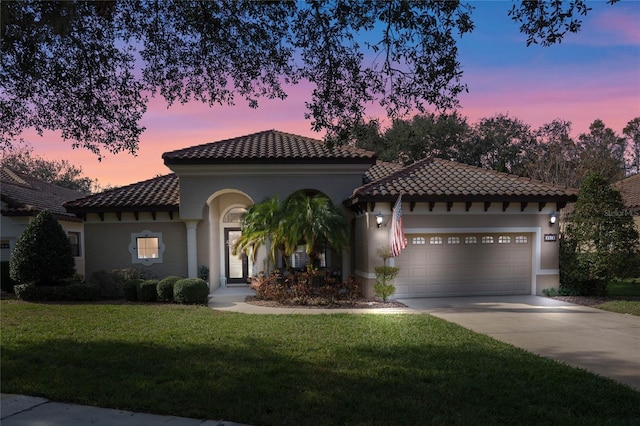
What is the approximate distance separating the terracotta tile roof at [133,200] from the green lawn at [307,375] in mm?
6408

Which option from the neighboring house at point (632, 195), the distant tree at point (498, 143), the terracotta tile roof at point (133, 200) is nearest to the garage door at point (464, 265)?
the terracotta tile roof at point (133, 200)

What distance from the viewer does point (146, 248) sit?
1603cm

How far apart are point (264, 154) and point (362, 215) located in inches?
151

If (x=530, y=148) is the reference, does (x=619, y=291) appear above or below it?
below

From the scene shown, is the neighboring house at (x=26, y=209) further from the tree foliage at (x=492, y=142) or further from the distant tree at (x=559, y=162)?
the distant tree at (x=559, y=162)

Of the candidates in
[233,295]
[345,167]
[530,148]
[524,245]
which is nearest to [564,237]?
[524,245]

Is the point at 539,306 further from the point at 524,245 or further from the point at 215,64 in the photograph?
the point at 215,64

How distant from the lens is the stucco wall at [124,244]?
15.9 metres

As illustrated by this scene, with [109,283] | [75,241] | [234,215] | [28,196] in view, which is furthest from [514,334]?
[28,196]

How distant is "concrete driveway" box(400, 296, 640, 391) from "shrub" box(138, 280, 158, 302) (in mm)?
7420

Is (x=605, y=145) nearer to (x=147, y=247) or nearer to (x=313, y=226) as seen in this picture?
(x=313, y=226)

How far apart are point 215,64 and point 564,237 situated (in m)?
12.5

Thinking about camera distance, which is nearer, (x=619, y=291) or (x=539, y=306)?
(x=539, y=306)

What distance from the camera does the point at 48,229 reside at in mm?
14266
